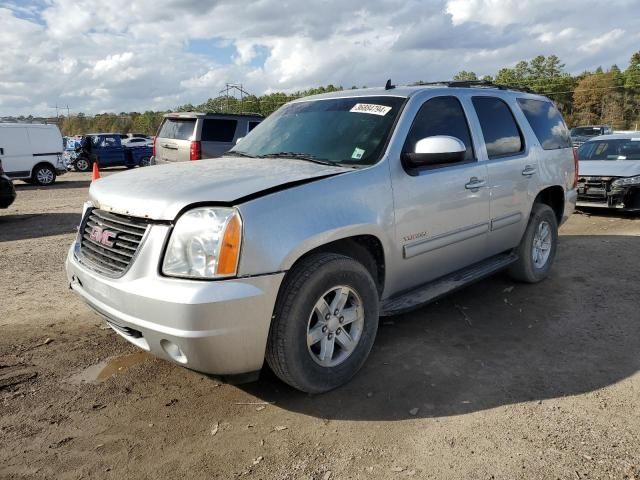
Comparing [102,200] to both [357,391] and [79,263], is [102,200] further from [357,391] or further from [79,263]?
[357,391]

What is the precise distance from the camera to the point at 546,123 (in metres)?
5.41

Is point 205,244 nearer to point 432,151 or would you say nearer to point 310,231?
point 310,231

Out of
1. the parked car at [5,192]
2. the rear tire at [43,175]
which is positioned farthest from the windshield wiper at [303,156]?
the rear tire at [43,175]

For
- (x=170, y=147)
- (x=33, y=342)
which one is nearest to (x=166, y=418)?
(x=33, y=342)

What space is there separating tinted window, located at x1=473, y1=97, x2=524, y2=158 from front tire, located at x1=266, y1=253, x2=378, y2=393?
200 centimetres

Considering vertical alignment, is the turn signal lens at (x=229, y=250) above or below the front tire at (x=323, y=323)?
above

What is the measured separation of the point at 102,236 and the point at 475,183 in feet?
9.09

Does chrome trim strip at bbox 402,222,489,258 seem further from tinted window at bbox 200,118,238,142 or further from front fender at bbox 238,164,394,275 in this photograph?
tinted window at bbox 200,118,238,142

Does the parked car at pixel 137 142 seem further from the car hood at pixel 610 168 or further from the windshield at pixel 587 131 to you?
the windshield at pixel 587 131

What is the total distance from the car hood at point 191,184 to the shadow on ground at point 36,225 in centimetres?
574

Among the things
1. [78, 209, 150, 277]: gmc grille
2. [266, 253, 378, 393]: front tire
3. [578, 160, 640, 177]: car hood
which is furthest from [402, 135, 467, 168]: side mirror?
[578, 160, 640, 177]: car hood

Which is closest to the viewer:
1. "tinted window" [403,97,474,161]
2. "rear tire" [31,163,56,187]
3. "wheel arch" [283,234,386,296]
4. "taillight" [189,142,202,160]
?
"wheel arch" [283,234,386,296]

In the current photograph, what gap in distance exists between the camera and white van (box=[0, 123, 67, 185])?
16.2 meters

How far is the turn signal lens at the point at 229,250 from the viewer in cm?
260
